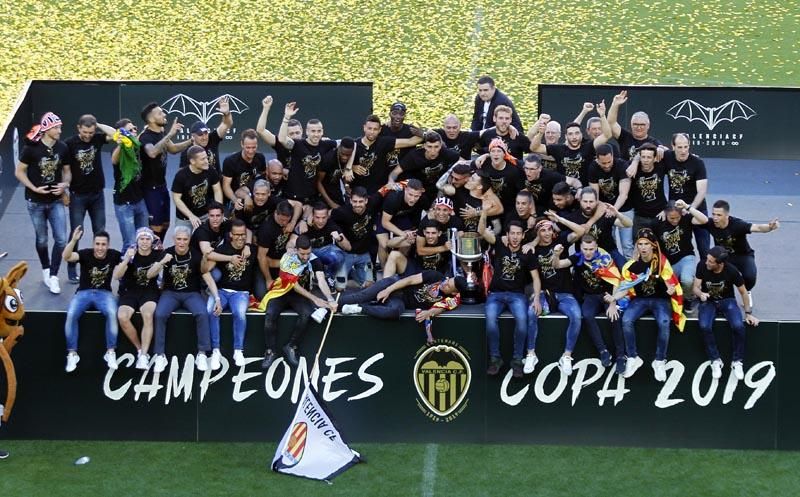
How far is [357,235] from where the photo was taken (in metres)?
17.4

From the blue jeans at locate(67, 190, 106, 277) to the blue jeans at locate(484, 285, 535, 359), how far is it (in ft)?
15.3

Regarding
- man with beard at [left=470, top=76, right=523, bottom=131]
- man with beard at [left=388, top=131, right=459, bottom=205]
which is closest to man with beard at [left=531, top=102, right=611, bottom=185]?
man with beard at [left=388, top=131, right=459, bottom=205]

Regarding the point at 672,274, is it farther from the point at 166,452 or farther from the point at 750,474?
the point at 166,452

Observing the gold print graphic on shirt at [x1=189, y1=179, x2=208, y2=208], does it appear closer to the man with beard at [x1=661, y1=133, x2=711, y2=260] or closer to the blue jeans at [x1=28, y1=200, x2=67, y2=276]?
the blue jeans at [x1=28, y1=200, x2=67, y2=276]

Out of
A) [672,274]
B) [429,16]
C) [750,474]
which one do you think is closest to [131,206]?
[672,274]

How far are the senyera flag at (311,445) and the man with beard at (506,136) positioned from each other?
3.93 m

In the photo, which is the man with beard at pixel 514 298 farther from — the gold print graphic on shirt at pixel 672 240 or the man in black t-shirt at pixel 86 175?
the man in black t-shirt at pixel 86 175

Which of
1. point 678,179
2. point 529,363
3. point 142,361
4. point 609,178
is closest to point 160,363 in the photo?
point 142,361

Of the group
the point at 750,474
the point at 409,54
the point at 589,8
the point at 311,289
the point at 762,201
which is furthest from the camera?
the point at 589,8

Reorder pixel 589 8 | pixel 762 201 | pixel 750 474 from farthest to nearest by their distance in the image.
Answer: pixel 589 8
pixel 762 201
pixel 750 474

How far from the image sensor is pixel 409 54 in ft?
87.8

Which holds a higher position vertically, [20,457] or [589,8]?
[589,8]

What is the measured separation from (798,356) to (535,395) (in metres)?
2.70

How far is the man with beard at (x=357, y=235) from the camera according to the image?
682 inches
